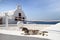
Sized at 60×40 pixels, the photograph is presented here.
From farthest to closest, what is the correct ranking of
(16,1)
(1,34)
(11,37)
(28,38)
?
(16,1)
(1,34)
(11,37)
(28,38)

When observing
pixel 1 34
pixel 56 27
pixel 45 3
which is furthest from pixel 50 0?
pixel 56 27

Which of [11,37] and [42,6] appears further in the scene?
[42,6]

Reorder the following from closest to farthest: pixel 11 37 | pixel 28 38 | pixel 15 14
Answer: pixel 28 38, pixel 11 37, pixel 15 14

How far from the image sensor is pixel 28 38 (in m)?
3.44

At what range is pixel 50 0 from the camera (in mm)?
8633

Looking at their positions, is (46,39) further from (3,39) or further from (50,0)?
(50,0)

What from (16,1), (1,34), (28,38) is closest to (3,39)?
(1,34)

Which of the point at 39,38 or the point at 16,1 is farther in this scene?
the point at 16,1

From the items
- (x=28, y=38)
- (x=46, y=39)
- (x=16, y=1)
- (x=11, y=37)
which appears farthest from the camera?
(x=16, y=1)

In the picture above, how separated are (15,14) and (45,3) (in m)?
4.80

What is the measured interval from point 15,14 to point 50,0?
5.73m

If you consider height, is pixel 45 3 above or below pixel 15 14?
above

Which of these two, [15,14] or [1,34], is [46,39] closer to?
[1,34]

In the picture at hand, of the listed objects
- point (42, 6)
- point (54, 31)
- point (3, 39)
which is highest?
point (42, 6)
